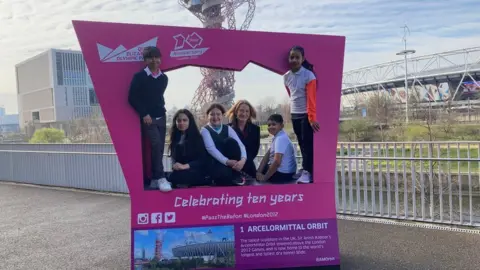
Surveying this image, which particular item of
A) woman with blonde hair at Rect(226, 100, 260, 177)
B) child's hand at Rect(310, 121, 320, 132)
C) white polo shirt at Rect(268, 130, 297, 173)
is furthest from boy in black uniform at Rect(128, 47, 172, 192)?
child's hand at Rect(310, 121, 320, 132)

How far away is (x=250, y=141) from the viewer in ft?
15.3

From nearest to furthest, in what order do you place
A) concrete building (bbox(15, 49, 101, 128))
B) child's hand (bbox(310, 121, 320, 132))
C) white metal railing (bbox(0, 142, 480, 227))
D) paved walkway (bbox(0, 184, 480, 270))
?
child's hand (bbox(310, 121, 320, 132))
paved walkway (bbox(0, 184, 480, 270))
white metal railing (bbox(0, 142, 480, 227))
concrete building (bbox(15, 49, 101, 128))

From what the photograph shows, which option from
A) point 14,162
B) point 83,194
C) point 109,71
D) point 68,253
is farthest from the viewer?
point 14,162

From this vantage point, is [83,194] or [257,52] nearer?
[257,52]

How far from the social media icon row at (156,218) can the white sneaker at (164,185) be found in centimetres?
26

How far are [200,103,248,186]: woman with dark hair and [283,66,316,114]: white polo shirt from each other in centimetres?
75

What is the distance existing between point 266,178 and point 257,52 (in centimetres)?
139

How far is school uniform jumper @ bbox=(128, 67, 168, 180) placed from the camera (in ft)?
13.3

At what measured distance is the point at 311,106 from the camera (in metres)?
4.45

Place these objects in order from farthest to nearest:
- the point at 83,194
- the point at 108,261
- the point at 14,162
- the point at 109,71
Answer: the point at 14,162 < the point at 83,194 < the point at 108,261 < the point at 109,71

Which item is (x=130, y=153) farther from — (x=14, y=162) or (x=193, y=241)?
(x=14, y=162)

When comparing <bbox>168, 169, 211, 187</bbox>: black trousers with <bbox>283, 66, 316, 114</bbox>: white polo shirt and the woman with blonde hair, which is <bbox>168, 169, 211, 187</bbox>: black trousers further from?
<bbox>283, 66, 316, 114</bbox>: white polo shirt

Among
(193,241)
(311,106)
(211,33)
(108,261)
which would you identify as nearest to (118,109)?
(211,33)

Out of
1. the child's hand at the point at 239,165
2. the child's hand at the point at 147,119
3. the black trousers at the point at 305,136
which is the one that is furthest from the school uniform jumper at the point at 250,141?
the child's hand at the point at 147,119
